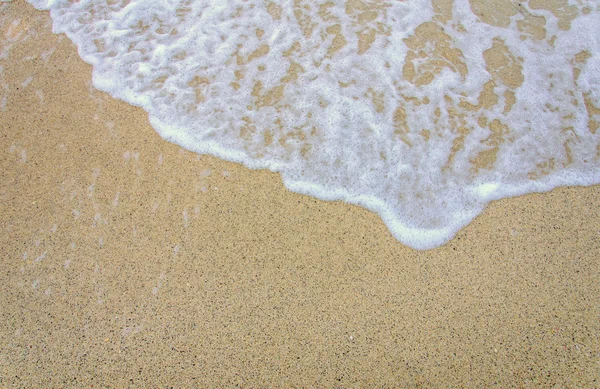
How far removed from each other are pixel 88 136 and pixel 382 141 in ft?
5.66

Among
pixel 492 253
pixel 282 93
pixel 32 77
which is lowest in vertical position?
pixel 492 253

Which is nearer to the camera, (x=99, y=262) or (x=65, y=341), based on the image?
(x=65, y=341)

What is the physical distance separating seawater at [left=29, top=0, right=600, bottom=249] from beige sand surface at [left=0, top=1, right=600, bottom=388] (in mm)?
171

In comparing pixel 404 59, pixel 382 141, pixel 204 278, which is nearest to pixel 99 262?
pixel 204 278

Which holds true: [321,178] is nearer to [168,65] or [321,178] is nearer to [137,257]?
[137,257]

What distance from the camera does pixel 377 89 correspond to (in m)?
2.86

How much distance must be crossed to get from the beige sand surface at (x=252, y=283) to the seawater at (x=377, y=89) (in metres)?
0.17

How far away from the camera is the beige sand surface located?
6.26 ft

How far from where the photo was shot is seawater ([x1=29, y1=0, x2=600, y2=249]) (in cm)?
248

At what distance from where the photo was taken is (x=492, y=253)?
219 cm

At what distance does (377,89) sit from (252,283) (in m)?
1.53

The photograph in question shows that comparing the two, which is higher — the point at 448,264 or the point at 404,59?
the point at 404,59

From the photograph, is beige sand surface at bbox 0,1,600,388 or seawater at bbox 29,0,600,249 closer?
beige sand surface at bbox 0,1,600,388

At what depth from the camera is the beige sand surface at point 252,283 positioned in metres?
1.91
